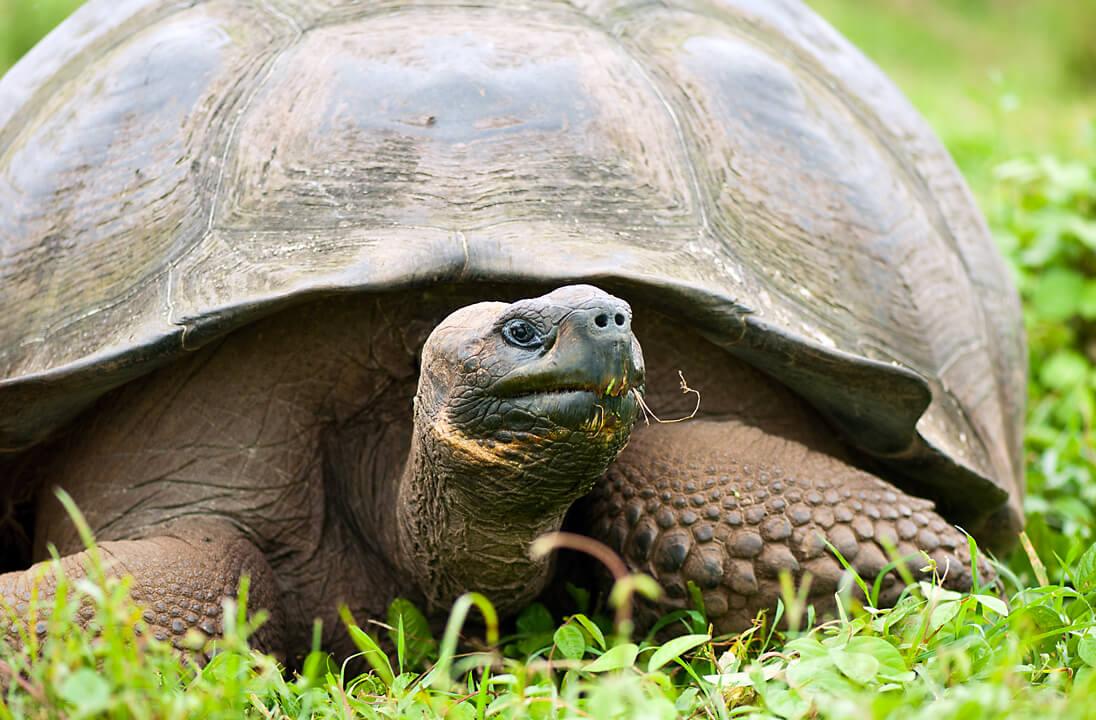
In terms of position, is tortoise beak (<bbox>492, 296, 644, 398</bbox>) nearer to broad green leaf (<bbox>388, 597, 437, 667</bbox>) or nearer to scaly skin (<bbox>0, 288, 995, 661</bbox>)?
scaly skin (<bbox>0, 288, 995, 661</bbox>)

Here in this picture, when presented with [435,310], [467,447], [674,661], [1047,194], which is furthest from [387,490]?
[1047,194]

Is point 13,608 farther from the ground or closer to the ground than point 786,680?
closer to the ground

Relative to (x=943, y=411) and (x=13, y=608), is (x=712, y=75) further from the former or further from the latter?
(x=13, y=608)

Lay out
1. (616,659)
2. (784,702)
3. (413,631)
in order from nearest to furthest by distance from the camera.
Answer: (784,702) < (616,659) < (413,631)

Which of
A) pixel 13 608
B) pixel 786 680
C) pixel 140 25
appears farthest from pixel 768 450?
pixel 140 25

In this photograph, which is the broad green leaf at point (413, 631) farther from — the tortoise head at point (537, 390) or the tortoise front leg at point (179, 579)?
the tortoise head at point (537, 390)

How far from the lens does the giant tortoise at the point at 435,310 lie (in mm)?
2479

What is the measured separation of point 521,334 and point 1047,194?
11.2ft

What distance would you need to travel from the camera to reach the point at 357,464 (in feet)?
9.27

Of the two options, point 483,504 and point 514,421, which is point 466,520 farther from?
point 514,421

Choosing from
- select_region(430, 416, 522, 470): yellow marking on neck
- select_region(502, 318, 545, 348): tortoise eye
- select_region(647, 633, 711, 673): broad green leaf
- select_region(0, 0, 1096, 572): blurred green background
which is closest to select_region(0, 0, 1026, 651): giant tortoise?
select_region(430, 416, 522, 470): yellow marking on neck

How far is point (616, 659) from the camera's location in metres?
2.02

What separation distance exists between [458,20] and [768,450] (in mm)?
1180

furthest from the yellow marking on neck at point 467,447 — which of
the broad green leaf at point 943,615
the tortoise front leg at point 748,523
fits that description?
the broad green leaf at point 943,615
